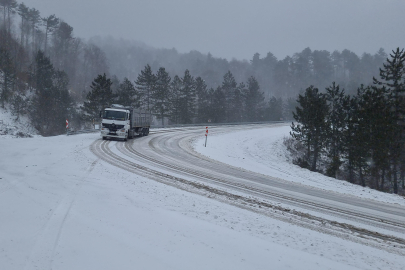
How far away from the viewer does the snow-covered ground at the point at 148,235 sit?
4852 mm

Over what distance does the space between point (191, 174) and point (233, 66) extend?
128008 mm

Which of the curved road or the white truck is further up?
the white truck

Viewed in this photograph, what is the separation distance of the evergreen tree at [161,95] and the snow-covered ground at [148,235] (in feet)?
163

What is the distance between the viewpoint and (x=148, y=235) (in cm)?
576

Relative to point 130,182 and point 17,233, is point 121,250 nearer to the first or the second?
point 17,233

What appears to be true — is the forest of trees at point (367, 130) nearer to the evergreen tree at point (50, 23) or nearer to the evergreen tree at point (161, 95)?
the evergreen tree at point (161, 95)

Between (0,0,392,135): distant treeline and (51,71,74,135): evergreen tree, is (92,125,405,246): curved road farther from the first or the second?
(51,71,74,135): evergreen tree

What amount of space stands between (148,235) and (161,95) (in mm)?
53432

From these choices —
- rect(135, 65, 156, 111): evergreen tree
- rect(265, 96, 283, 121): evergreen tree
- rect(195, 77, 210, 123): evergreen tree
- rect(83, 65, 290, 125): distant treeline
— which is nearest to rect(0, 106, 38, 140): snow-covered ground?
rect(83, 65, 290, 125): distant treeline

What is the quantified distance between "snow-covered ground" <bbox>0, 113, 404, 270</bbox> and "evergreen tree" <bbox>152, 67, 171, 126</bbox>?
163 feet

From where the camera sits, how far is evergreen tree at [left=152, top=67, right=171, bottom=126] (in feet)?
189

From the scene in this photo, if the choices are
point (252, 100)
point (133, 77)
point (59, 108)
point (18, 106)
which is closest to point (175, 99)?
point (59, 108)

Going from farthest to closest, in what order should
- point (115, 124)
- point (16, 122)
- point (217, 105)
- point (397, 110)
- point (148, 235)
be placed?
point (217, 105)
point (16, 122)
point (397, 110)
point (115, 124)
point (148, 235)

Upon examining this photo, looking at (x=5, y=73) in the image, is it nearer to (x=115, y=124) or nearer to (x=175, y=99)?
(x=175, y=99)
